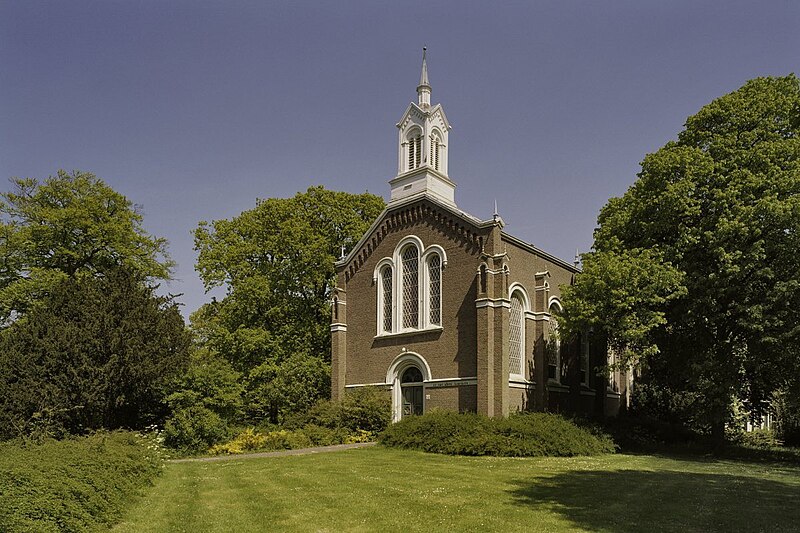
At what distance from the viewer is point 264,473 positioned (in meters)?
19.4

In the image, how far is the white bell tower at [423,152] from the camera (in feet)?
120

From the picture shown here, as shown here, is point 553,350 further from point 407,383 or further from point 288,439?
point 288,439

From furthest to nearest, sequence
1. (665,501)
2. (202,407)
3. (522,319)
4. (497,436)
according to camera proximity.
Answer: (522,319), (202,407), (497,436), (665,501)

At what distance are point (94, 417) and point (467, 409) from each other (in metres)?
16.3

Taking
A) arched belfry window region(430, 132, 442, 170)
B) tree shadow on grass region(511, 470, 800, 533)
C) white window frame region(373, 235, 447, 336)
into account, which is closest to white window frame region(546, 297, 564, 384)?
white window frame region(373, 235, 447, 336)

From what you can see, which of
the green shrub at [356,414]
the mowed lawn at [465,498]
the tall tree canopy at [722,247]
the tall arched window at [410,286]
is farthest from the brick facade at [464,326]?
the mowed lawn at [465,498]

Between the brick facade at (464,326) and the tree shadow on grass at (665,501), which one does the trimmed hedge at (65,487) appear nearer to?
the tree shadow on grass at (665,501)

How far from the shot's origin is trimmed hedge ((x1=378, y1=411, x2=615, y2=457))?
2556cm

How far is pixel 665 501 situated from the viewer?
15008mm

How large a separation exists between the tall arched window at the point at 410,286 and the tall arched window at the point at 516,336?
4807 millimetres

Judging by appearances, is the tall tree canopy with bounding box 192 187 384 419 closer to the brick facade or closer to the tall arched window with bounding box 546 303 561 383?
the brick facade

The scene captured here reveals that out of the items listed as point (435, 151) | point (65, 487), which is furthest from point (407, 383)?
point (65, 487)

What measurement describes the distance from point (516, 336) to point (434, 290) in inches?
180

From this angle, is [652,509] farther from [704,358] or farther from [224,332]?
[224,332]
